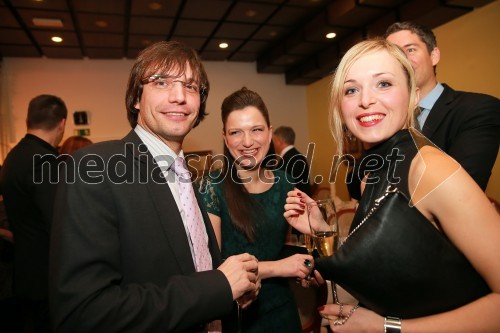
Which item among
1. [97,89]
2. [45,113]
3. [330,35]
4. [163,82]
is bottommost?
[163,82]

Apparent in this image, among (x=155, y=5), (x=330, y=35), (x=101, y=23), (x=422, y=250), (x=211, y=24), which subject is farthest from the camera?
(x=330, y=35)

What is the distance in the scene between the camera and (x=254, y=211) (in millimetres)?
1833

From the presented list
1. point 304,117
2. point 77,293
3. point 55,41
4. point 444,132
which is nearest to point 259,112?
point 444,132

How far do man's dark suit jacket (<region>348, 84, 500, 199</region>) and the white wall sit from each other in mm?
5880

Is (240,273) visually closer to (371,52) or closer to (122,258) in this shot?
(122,258)

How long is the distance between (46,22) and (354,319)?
574 cm

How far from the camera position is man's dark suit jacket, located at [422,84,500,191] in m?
1.45

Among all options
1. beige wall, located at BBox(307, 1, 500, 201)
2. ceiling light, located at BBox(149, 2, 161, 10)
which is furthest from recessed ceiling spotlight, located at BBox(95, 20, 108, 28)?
beige wall, located at BBox(307, 1, 500, 201)

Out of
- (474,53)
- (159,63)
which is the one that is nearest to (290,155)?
(474,53)

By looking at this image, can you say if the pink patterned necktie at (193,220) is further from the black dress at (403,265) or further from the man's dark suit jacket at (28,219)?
the man's dark suit jacket at (28,219)

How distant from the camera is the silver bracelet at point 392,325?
2.91 feet

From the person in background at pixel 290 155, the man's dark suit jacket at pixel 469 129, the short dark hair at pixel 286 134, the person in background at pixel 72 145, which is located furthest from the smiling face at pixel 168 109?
the short dark hair at pixel 286 134

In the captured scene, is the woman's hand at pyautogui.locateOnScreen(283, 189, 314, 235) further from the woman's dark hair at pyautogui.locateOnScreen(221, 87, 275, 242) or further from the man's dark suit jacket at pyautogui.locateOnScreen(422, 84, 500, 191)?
the man's dark suit jacket at pyautogui.locateOnScreen(422, 84, 500, 191)

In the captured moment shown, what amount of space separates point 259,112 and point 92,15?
4105mm
